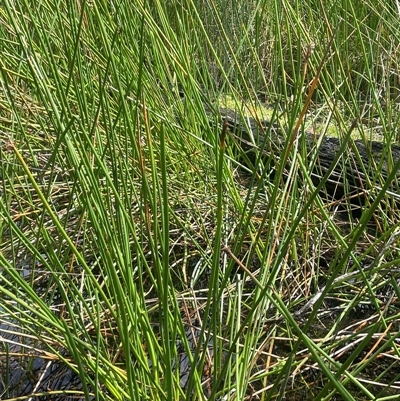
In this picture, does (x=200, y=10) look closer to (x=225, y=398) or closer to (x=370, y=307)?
(x=370, y=307)

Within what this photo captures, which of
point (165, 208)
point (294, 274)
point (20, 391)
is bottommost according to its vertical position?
point (294, 274)

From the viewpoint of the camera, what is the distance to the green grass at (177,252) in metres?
0.65

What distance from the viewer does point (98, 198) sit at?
70 cm

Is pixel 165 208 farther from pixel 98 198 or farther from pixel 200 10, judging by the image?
pixel 200 10

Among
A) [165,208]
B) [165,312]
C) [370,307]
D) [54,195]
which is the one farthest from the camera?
[54,195]

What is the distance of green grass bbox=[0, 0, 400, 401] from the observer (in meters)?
0.65

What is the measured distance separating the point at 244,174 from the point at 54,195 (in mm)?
590

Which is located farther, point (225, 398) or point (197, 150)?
point (197, 150)

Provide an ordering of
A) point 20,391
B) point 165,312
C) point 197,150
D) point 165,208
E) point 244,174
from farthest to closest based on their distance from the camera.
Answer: point 244,174
point 197,150
point 20,391
point 165,312
point 165,208

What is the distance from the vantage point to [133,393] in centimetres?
71

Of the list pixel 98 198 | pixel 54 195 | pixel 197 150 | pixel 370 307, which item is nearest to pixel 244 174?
pixel 197 150

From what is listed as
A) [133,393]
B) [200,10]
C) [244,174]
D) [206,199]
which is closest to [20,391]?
[133,393]

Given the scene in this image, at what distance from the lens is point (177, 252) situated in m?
1.50

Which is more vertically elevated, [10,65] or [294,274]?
[10,65]
